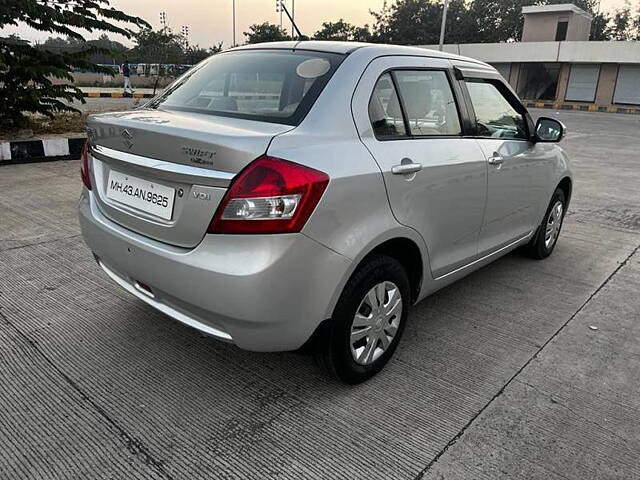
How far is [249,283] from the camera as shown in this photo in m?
2.01

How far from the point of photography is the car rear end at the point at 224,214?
2.02 meters

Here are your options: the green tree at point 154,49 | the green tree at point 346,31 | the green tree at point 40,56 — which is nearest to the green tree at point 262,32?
the green tree at point 346,31

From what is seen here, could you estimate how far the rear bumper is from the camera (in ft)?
6.64

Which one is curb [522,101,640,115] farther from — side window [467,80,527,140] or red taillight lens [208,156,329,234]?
red taillight lens [208,156,329,234]

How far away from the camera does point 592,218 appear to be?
20.0ft

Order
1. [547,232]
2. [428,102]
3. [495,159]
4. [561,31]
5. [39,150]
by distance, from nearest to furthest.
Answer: [428,102] < [495,159] < [547,232] < [39,150] < [561,31]

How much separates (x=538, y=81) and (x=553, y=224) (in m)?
36.8

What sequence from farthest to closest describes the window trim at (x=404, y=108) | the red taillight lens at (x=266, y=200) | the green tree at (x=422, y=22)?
1. the green tree at (x=422, y=22)
2. the window trim at (x=404, y=108)
3. the red taillight lens at (x=266, y=200)

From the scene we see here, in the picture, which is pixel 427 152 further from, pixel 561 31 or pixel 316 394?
pixel 561 31

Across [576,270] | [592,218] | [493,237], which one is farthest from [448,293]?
[592,218]

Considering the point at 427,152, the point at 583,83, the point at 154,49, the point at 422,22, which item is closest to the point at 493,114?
the point at 427,152

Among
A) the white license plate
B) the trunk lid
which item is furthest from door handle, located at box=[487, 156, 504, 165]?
the white license plate

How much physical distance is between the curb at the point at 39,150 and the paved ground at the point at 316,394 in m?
4.22

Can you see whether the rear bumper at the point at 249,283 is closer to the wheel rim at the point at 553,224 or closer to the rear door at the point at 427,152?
the rear door at the point at 427,152
